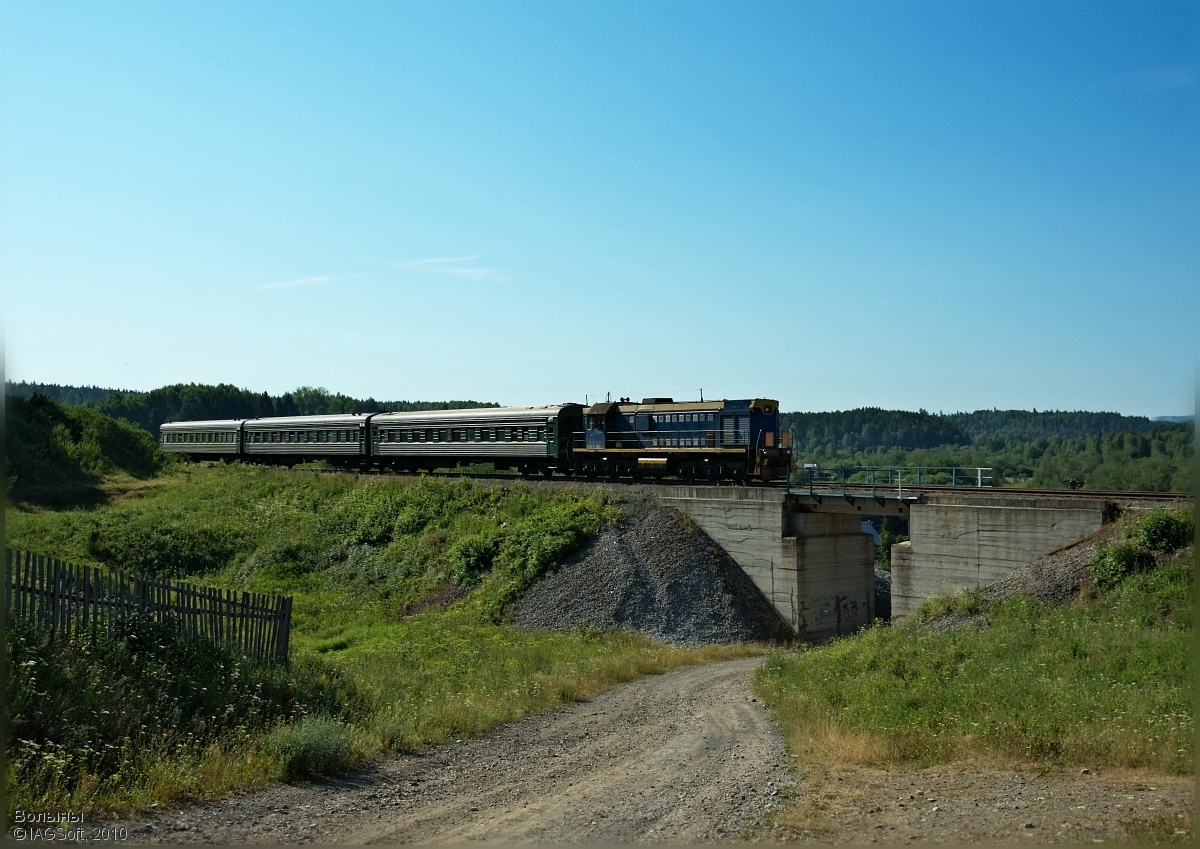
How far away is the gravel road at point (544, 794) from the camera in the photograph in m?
8.83

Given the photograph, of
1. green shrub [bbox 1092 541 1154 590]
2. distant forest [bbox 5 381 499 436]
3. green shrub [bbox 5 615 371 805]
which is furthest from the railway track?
distant forest [bbox 5 381 499 436]

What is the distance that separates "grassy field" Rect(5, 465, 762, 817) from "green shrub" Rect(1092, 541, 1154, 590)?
30.9 feet

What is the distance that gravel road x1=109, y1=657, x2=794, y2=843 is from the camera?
348 inches

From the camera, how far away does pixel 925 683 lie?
14797mm

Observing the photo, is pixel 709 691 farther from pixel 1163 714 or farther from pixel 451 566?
pixel 451 566

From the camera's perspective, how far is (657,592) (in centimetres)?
2786

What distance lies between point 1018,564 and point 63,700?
806 inches

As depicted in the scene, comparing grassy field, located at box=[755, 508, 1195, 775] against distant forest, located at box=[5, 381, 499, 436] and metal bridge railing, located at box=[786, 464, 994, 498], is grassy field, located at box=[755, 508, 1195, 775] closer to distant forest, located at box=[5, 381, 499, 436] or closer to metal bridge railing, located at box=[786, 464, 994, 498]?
metal bridge railing, located at box=[786, 464, 994, 498]

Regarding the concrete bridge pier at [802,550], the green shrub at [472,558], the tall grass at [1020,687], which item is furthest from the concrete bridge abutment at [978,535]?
the green shrub at [472,558]

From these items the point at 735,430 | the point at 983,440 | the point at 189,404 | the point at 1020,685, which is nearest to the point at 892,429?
the point at 983,440

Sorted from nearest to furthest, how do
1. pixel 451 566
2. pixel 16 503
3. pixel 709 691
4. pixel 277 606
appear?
1. pixel 277 606
2. pixel 709 691
3. pixel 451 566
4. pixel 16 503

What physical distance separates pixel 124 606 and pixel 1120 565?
Result: 19092 millimetres

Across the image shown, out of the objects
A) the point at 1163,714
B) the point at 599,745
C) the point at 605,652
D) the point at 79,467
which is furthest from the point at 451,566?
the point at 79,467

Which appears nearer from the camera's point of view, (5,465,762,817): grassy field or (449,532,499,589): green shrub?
(5,465,762,817): grassy field
